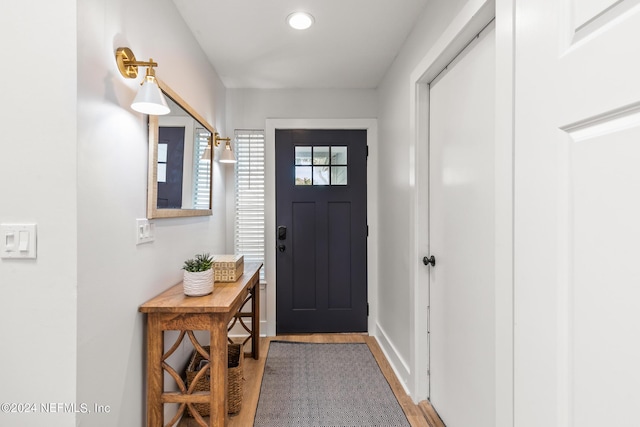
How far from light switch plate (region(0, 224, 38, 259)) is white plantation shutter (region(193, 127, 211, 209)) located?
3.59 feet

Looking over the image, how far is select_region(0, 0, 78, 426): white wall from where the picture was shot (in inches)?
40.0

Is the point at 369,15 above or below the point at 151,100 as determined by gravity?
above

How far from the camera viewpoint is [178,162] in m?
1.83

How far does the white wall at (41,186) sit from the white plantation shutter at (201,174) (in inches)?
42.5

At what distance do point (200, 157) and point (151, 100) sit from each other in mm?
1038

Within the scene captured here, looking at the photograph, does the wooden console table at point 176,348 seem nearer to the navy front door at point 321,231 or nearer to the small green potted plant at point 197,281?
the small green potted plant at point 197,281

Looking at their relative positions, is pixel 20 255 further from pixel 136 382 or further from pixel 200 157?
pixel 200 157

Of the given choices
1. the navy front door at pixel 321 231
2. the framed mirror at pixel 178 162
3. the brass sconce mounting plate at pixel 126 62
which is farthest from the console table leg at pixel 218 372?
the navy front door at pixel 321 231

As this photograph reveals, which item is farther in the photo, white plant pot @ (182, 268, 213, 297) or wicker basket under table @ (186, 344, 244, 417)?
wicker basket under table @ (186, 344, 244, 417)

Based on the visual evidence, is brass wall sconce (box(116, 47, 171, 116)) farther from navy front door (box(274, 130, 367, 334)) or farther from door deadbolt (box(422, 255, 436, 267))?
navy front door (box(274, 130, 367, 334))

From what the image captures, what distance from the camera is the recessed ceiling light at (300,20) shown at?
6.31 feet

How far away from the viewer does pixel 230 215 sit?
3031 mm

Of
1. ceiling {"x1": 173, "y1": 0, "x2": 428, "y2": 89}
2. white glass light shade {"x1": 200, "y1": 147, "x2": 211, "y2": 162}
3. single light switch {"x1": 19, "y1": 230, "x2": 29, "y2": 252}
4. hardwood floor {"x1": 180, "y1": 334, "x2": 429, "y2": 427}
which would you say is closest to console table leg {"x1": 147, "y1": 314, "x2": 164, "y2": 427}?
hardwood floor {"x1": 180, "y1": 334, "x2": 429, "y2": 427}
